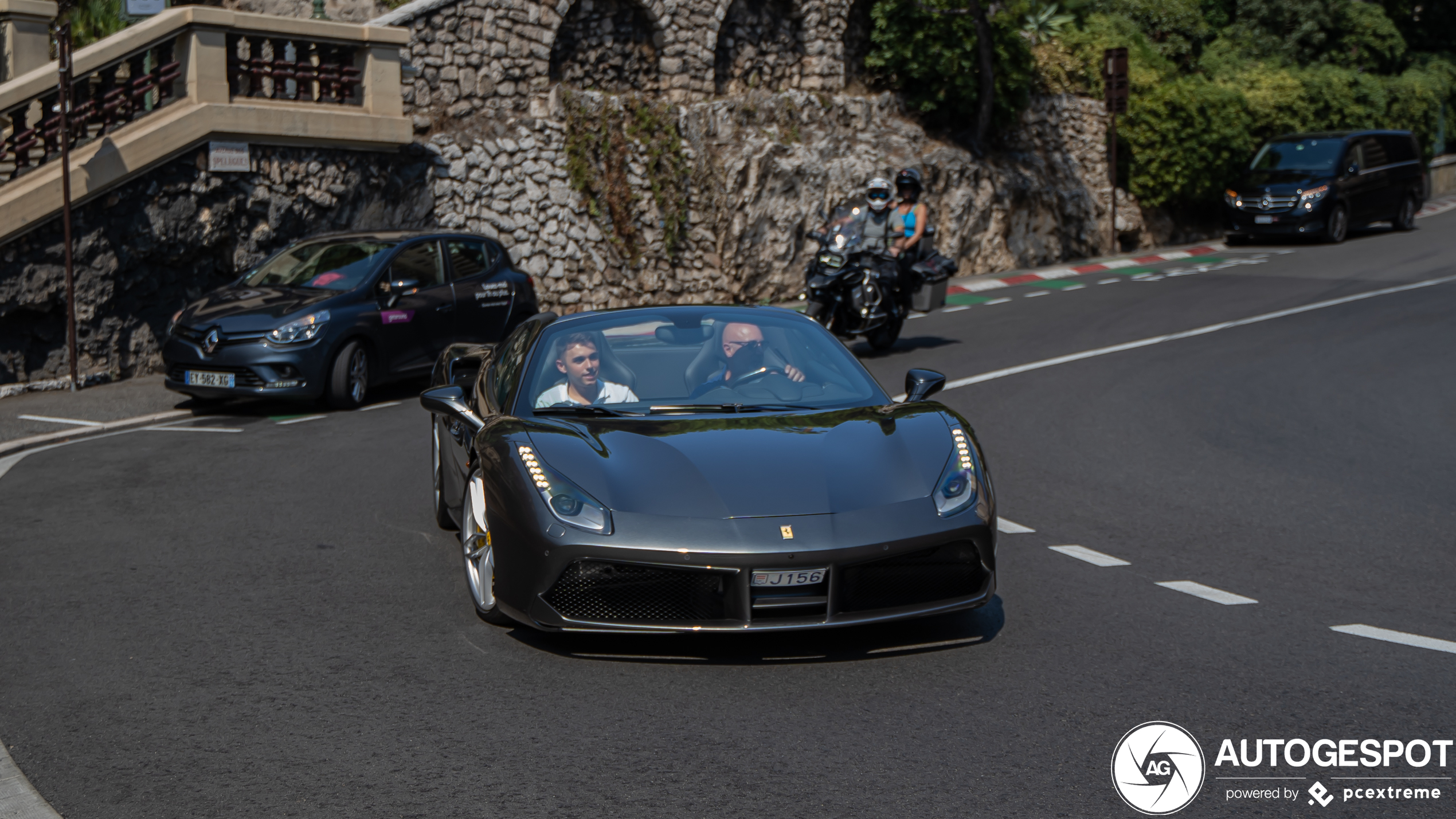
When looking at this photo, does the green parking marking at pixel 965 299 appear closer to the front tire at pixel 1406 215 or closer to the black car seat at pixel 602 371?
the front tire at pixel 1406 215

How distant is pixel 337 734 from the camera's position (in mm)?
4496

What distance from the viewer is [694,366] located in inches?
257

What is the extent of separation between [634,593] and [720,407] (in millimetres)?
1310

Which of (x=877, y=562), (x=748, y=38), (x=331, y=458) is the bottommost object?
(x=331, y=458)

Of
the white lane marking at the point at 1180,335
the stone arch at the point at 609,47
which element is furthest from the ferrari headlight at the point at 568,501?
the stone arch at the point at 609,47

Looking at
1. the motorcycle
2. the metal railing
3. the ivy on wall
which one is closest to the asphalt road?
the motorcycle

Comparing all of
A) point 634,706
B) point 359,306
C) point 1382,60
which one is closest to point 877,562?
point 634,706

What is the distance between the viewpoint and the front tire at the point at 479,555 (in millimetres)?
5613

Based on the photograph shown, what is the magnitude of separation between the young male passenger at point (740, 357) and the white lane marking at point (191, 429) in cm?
659

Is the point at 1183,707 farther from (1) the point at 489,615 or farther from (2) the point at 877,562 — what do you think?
(1) the point at 489,615

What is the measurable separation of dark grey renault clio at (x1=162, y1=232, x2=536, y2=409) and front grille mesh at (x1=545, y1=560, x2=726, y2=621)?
8.09m

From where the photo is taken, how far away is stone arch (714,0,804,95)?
2366cm

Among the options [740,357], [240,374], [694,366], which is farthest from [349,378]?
[740,357]

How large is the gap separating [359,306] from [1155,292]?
1244 cm
